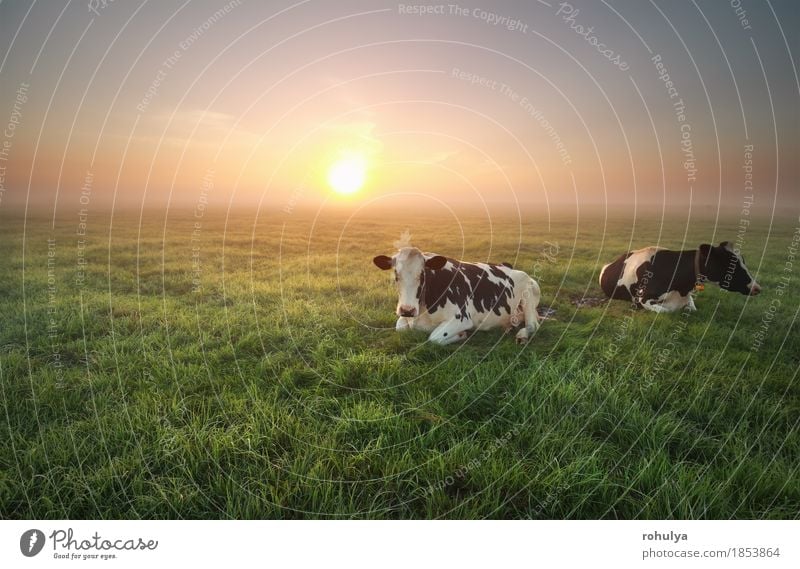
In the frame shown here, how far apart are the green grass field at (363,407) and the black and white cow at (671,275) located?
15.3 inches

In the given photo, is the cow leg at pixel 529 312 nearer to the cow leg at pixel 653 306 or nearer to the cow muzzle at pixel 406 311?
the cow muzzle at pixel 406 311

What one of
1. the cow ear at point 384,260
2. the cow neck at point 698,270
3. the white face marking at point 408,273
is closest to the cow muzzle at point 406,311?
the white face marking at point 408,273

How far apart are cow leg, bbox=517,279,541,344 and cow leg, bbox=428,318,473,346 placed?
557mm

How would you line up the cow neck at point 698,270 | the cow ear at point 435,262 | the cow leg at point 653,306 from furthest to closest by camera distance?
1. the cow leg at point 653,306
2. the cow neck at point 698,270
3. the cow ear at point 435,262

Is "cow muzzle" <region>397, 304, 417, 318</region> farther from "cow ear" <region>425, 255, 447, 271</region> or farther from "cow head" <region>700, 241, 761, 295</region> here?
"cow head" <region>700, 241, 761, 295</region>

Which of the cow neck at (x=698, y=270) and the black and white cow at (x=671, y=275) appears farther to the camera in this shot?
the cow neck at (x=698, y=270)

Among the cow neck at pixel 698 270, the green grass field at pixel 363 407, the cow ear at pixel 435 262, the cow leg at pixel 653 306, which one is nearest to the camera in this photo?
the green grass field at pixel 363 407

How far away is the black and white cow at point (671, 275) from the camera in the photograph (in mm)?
4699

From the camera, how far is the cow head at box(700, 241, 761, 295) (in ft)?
15.2

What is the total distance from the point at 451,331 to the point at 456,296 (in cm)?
48
